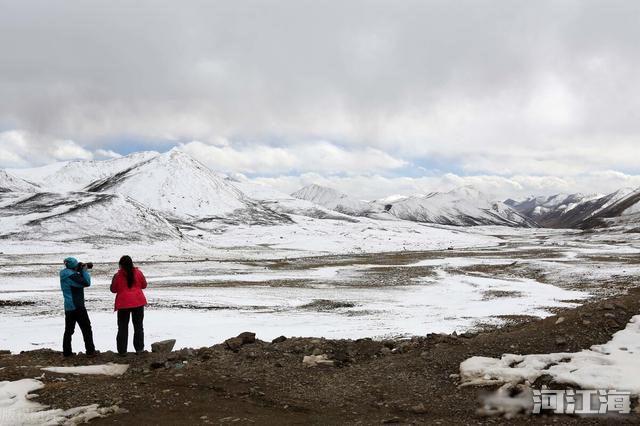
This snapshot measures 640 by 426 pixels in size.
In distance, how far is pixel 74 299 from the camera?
544 inches

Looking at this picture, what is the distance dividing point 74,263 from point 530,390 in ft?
39.0

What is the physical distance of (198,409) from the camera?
9.40 m

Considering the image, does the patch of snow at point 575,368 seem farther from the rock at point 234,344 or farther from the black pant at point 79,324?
the black pant at point 79,324

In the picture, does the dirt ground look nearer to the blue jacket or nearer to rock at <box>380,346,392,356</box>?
rock at <box>380,346,392,356</box>

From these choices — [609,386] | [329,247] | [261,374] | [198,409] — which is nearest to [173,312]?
[261,374]

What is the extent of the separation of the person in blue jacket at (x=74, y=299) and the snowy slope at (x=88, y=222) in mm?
101563

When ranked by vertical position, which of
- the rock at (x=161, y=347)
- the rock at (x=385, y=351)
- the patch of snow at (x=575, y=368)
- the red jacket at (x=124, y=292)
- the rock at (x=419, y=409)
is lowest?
the rock at (x=419, y=409)

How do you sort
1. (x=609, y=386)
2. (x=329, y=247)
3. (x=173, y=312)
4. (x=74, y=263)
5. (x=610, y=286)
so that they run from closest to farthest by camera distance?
(x=609, y=386), (x=74, y=263), (x=173, y=312), (x=610, y=286), (x=329, y=247)

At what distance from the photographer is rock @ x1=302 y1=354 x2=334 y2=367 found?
12430 millimetres

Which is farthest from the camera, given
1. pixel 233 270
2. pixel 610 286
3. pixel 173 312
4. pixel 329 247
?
pixel 329 247

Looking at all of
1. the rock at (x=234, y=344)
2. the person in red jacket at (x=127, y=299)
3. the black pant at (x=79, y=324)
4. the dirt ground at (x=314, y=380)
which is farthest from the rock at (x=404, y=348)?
the black pant at (x=79, y=324)

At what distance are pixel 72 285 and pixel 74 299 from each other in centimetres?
47

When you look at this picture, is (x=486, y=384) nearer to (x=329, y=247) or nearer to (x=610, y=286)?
(x=610, y=286)

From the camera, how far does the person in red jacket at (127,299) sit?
1377 centimetres
